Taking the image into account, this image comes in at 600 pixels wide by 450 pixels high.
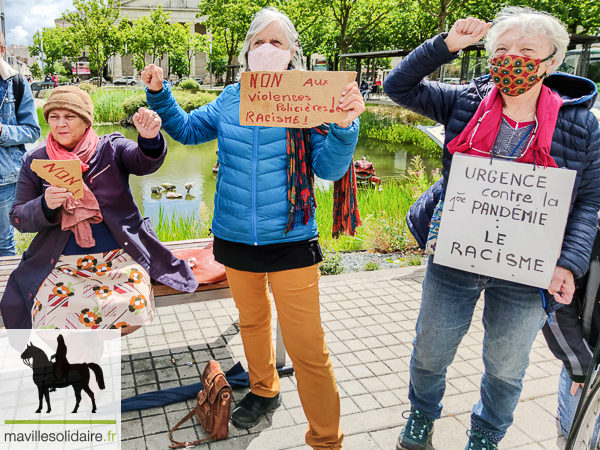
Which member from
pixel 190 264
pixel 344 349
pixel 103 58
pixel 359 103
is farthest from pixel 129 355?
pixel 103 58

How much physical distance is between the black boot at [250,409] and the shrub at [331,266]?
2.36m

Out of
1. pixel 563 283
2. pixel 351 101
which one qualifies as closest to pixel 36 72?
pixel 351 101

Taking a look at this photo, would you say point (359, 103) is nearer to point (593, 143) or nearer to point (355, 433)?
point (593, 143)

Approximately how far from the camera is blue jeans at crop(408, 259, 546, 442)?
2.24 meters

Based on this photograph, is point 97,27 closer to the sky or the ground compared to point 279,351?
closer to the sky

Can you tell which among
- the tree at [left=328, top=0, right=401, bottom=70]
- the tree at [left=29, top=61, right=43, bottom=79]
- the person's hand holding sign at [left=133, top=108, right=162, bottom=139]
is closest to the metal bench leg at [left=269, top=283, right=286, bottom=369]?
the person's hand holding sign at [left=133, top=108, right=162, bottom=139]

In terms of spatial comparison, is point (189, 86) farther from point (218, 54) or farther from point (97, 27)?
point (218, 54)

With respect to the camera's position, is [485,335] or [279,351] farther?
[279,351]

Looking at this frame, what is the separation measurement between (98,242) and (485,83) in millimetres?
2073

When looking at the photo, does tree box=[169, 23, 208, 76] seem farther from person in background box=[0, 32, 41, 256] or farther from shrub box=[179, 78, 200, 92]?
person in background box=[0, 32, 41, 256]

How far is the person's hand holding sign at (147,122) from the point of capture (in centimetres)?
240

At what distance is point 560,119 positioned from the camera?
6.77 ft

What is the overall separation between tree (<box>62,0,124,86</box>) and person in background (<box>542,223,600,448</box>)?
3890 cm

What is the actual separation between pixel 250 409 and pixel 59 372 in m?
1.02
